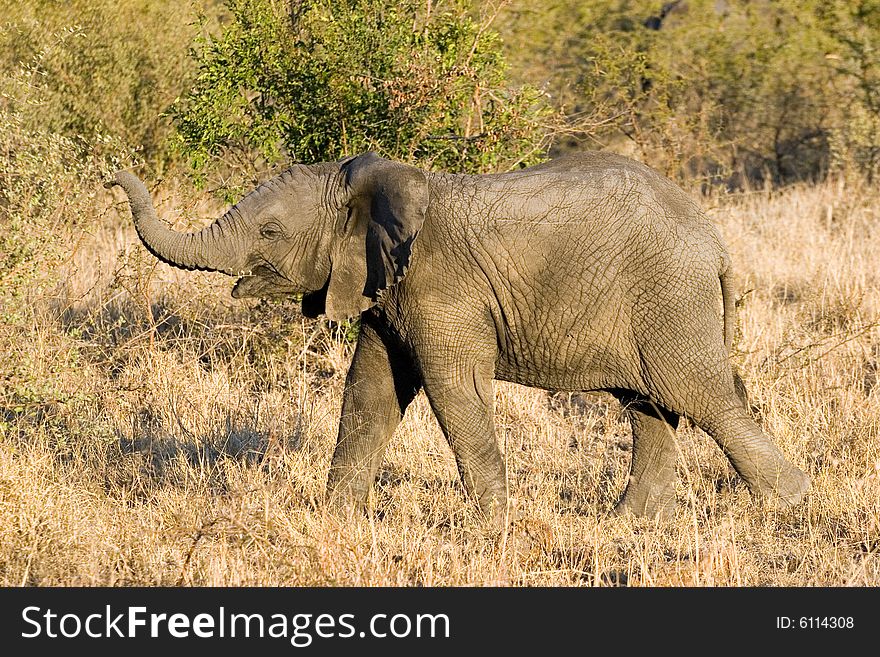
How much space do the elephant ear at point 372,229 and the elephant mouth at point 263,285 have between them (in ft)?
0.82

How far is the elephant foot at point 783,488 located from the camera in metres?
6.50

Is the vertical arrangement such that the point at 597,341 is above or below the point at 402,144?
below

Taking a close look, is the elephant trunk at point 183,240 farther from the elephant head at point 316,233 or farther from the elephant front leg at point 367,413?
the elephant front leg at point 367,413

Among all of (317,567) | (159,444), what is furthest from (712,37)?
(317,567)

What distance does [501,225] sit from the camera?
6.16m

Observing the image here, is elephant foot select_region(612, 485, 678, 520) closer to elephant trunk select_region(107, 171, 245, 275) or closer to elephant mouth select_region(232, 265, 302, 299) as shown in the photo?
elephant mouth select_region(232, 265, 302, 299)

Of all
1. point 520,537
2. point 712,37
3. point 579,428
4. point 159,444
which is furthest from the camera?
point 712,37

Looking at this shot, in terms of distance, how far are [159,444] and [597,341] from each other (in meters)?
2.80

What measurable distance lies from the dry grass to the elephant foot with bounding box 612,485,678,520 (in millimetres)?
89

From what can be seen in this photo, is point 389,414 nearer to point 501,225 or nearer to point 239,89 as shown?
point 501,225

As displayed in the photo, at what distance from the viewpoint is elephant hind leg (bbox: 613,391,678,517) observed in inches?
270

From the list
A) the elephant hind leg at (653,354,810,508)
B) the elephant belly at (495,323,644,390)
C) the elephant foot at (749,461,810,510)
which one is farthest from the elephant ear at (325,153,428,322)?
the elephant foot at (749,461,810,510)

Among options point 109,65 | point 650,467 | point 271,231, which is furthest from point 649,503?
point 109,65

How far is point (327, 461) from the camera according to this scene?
728 cm
